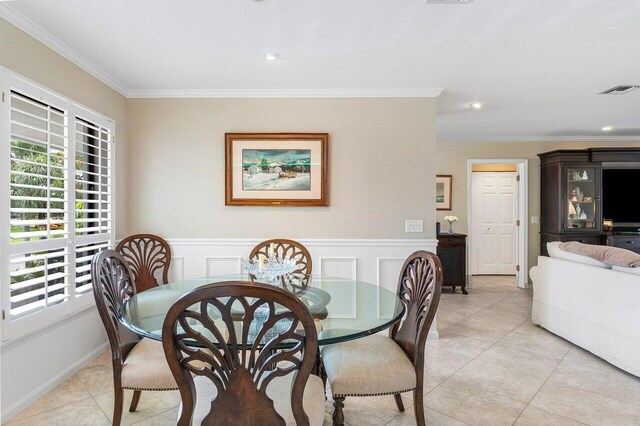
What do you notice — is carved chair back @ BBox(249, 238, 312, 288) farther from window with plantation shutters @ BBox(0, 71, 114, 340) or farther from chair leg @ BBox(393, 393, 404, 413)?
window with plantation shutters @ BBox(0, 71, 114, 340)

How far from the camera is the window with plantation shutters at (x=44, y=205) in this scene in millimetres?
2078

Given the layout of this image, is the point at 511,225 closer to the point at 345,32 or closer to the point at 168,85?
the point at 345,32

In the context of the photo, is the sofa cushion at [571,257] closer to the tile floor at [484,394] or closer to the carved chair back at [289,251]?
the tile floor at [484,394]

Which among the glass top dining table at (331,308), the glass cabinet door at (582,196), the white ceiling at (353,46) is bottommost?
the glass top dining table at (331,308)

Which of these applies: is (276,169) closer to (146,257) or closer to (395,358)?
(146,257)

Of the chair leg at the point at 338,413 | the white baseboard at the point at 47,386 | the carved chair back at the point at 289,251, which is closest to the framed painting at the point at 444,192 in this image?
the carved chair back at the point at 289,251

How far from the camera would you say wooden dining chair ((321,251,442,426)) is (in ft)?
5.47

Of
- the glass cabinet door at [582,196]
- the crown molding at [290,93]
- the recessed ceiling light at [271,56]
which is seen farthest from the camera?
the glass cabinet door at [582,196]

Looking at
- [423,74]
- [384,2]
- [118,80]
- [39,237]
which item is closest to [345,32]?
[384,2]

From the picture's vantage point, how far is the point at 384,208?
344 centimetres

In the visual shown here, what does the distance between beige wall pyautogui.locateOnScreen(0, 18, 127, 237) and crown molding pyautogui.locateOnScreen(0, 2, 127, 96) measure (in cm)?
3

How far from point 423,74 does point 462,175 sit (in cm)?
313

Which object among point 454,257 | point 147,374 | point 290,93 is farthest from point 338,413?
point 454,257

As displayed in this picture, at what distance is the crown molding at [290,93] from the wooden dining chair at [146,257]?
4.67ft
